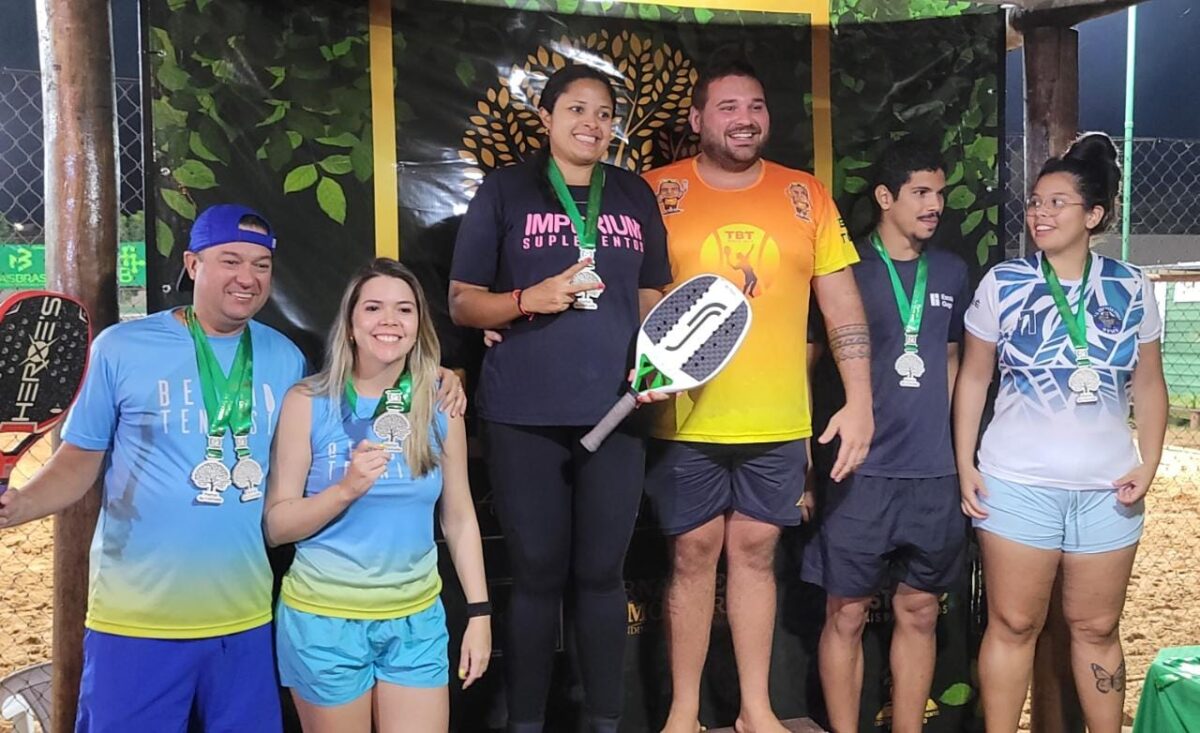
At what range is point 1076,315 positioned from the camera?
288 cm

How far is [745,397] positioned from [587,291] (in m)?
0.68

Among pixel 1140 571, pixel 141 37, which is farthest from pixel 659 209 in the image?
pixel 1140 571

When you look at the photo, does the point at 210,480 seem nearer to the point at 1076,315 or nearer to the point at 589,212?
the point at 589,212

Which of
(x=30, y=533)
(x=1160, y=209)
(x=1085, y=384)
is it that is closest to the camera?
(x=1085, y=384)

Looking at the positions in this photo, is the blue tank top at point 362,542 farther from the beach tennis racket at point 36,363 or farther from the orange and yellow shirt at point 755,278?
the orange and yellow shirt at point 755,278

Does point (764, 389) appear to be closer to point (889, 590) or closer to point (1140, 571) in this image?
point (889, 590)

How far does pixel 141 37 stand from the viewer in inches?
110

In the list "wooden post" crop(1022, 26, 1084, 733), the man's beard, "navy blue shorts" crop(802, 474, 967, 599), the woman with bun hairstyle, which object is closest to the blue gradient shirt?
the man's beard

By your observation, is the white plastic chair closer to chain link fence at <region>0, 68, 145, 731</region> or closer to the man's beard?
chain link fence at <region>0, 68, 145, 731</region>

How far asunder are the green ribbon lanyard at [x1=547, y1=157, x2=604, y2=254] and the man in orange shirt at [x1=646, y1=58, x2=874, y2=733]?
364 mm

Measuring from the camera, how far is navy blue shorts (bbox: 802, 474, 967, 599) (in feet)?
10.1

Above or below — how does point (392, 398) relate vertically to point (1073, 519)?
above

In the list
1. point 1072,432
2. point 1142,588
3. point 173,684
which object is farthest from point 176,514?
point 1142,588

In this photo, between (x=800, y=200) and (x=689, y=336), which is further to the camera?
(x=800, y=200)
